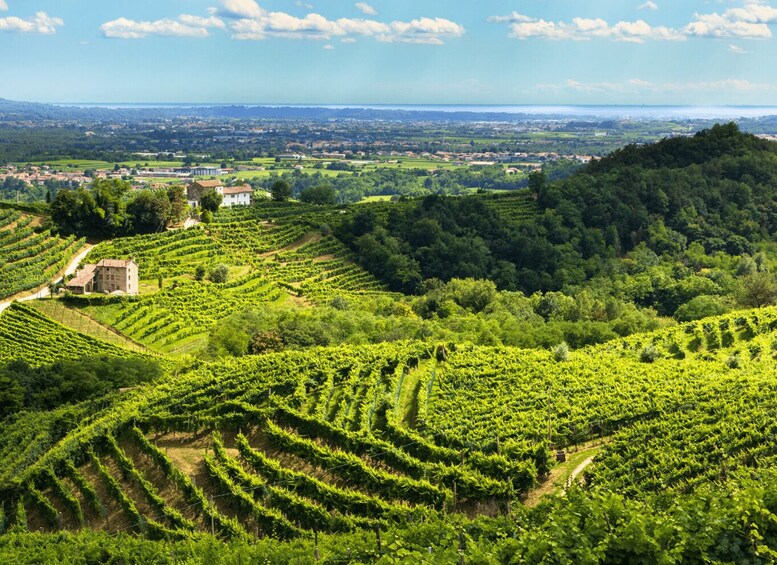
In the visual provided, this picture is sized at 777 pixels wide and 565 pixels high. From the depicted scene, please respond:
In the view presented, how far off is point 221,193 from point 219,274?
3613 centimetres

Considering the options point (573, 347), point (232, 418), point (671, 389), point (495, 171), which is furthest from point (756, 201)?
point (495, 171)

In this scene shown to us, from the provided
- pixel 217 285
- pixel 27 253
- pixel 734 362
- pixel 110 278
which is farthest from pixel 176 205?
pixel 734 362

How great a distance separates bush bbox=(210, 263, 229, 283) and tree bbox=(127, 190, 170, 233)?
11425 millimetres

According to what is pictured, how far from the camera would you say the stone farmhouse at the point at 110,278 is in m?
59.3

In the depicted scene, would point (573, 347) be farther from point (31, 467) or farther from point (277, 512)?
point (31, 467)

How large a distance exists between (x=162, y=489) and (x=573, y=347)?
26.5m

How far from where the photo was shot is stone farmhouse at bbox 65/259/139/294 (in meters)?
59.3

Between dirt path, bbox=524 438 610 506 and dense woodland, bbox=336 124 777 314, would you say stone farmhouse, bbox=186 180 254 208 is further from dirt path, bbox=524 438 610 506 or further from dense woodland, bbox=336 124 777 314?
dirt path, bbox=524 438 610 506

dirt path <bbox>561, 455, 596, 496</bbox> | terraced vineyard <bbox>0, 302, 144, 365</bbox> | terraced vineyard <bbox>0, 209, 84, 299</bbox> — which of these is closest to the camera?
dirt path <bbox>561, 455, 596, 496</bbox>

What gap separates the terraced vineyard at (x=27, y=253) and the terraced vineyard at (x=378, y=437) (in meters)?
24.3

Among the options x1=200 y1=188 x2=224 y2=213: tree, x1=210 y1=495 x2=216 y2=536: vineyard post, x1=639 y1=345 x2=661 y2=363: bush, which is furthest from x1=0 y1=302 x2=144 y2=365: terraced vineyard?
x1=639 y1=345 x2=661 y2=363: bush

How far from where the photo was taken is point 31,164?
197m

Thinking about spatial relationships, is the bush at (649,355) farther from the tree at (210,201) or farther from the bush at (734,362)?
the tree at (210,201)

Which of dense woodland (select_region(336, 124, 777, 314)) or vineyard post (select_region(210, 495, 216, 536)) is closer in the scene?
vineyard post (select_region(210, 495, 216, 536))
